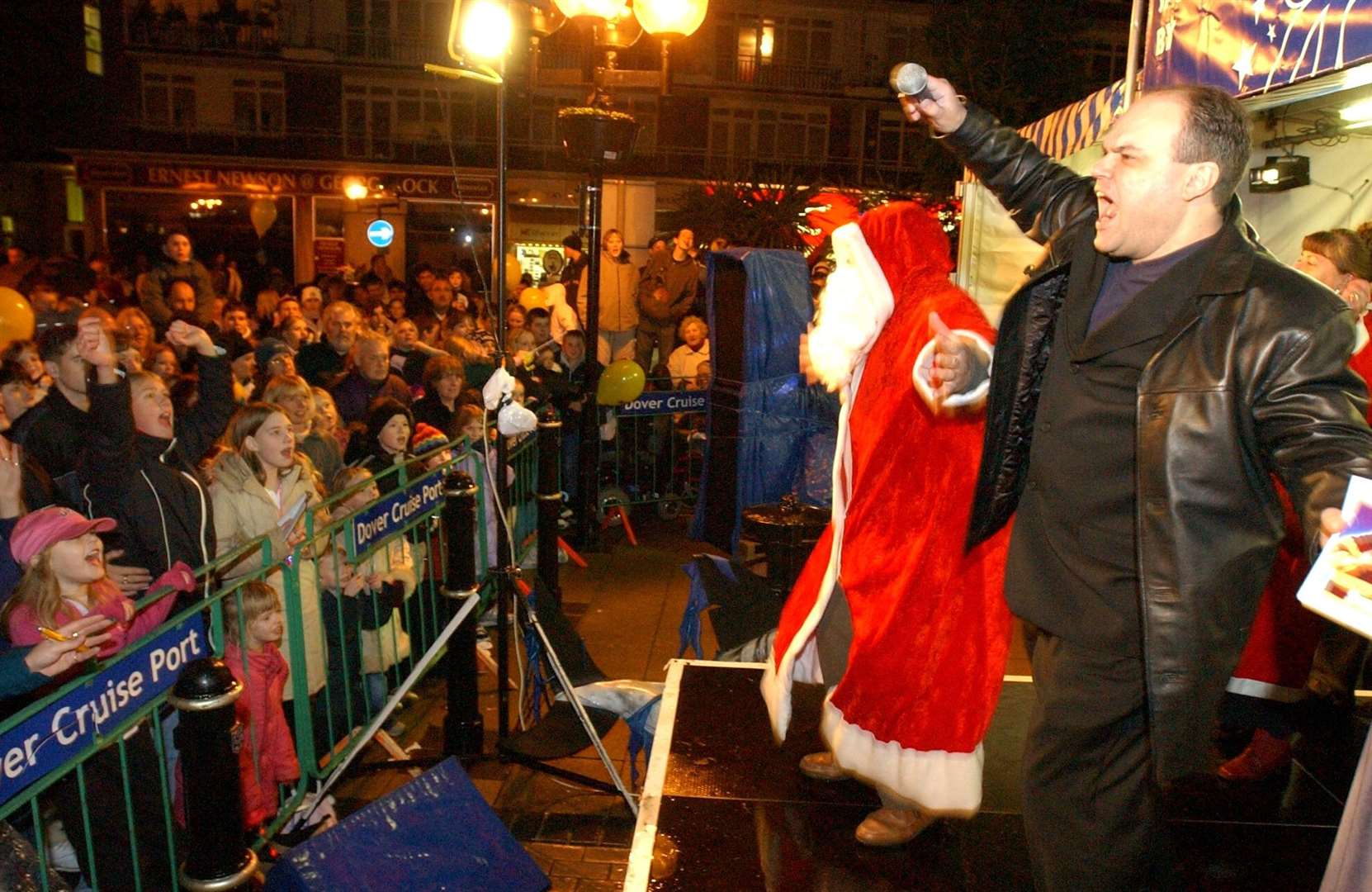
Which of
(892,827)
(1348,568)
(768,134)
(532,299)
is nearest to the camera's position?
(1348,568)

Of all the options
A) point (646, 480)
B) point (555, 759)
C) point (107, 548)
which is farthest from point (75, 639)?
point (646, 480)

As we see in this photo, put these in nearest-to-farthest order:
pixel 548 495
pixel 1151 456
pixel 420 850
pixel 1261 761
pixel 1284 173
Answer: pixel 1151 456 < pixel 420 850 < pixel 1261 761 < pixel 1284 173 < pixel 548 495

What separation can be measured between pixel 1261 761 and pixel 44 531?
165 inches

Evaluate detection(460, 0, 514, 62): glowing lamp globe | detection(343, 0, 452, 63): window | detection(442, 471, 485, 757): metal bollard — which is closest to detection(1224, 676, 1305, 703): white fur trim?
detection(442, 471, 485, 757): metal bollard

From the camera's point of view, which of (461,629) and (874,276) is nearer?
(874,276)

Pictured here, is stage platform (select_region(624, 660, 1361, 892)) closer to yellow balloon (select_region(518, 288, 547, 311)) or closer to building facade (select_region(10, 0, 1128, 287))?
yellow balloon (select_region(518, 288, 547, 311))

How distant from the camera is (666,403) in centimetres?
924

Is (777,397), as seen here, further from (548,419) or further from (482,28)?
(482,28)

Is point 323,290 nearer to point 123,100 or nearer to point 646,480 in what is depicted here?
point 646,480

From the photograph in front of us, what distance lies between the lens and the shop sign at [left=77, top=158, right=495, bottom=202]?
3078 cm

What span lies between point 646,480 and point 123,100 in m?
31.9

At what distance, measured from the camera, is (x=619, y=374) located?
8734mm

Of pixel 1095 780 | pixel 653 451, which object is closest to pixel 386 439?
pixel 653 451

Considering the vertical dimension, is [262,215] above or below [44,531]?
above
